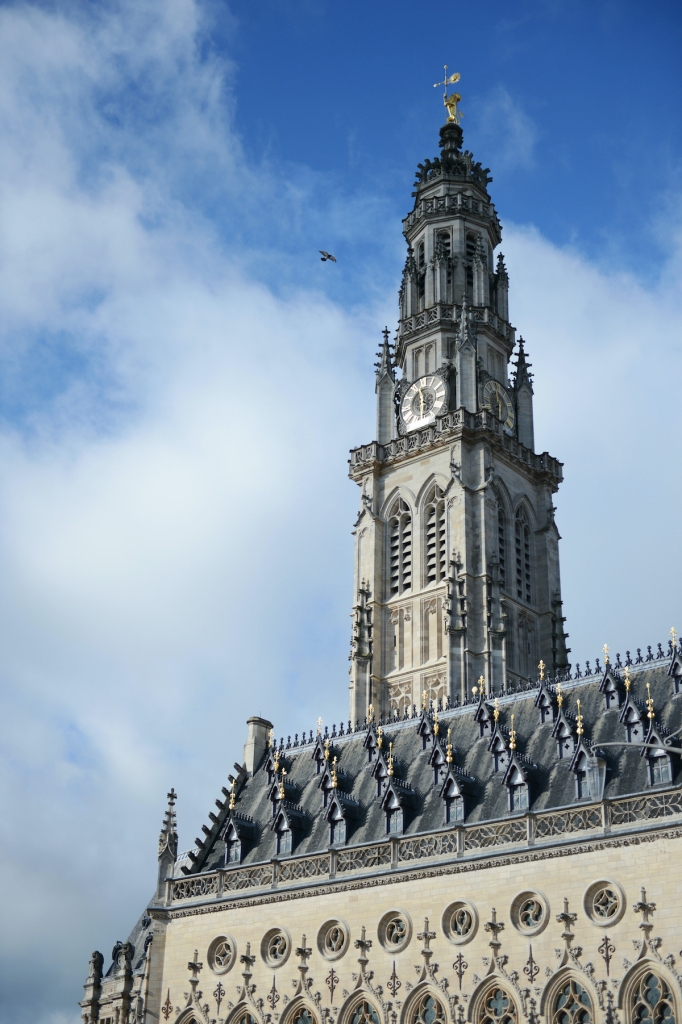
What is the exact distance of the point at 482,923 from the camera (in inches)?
1764

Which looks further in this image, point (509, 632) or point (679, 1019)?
point (509, 632)

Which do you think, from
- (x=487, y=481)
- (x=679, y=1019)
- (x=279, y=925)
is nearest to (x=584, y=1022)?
(x=679, y=1019)

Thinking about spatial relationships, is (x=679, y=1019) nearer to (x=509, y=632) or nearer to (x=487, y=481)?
(x=509, y=632)

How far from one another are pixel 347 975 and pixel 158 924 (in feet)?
34.2

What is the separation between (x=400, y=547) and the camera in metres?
86.2

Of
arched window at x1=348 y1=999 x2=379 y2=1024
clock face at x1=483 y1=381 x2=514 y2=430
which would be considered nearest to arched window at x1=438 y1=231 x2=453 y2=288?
clock face at x1=483 y1=381 x2=514 y2=430

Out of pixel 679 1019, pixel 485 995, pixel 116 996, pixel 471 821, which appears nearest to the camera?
pixel 679 1019

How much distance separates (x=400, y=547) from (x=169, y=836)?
33370 mm

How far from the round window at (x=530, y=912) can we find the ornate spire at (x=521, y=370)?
179 feet

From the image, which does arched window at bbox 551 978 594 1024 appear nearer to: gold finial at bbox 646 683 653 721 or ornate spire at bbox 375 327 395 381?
gold finial at bbox 646 683 653 721

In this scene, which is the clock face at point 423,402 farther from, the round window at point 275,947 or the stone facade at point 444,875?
the round window at point 275,947

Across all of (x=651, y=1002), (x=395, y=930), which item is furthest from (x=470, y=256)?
(x=651, y=1002)

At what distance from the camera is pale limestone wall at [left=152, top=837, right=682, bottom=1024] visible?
137 feet

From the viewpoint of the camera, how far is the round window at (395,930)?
153 feet
